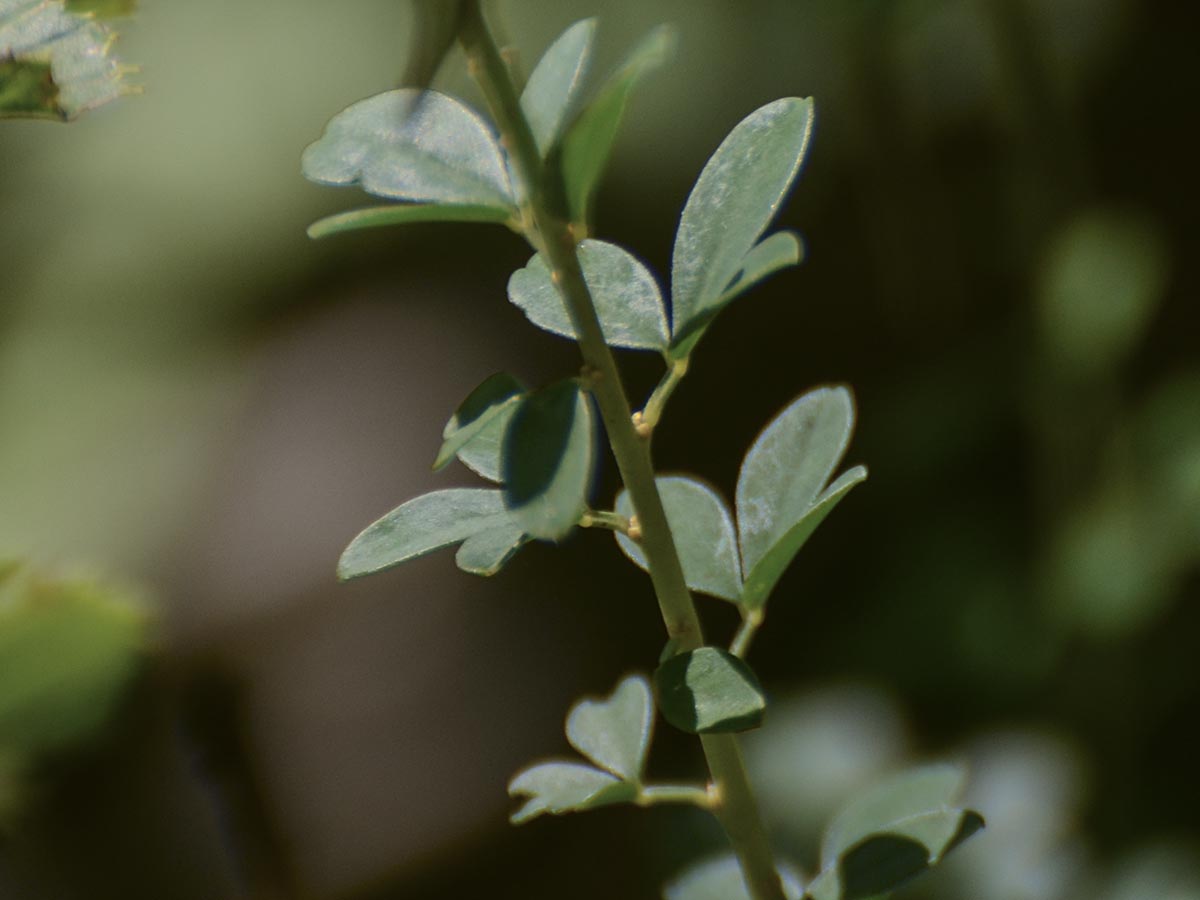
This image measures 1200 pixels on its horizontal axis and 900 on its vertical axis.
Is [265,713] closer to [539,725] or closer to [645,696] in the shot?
[539,725]

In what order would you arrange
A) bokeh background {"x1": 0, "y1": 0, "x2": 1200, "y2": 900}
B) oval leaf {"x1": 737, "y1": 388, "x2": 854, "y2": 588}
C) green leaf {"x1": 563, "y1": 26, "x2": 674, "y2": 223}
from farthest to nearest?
1. bokeh background {"x1": 0, "y1": 0, "x2": 1200, "y2": 900}
2. oval leaf {"x1": 737, "y1": 388, "x2": 854, "y2": 588}
3. green leaf {"x1": 563, "y1": 26, "x2": 674, "y2": 223}

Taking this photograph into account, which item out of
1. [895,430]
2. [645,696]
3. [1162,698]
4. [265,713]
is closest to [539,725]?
[265,713]

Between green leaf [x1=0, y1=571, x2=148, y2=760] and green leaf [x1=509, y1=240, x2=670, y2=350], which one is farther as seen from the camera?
green leaf [x1=0, y1=571, x2=148, y2=760]

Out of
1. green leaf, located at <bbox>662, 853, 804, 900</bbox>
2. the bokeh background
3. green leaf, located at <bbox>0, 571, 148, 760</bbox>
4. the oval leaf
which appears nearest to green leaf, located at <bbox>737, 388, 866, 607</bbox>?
the oval leaf

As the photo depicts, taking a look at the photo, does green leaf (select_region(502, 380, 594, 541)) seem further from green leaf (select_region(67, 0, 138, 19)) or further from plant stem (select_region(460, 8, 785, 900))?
green leaf (select_region(67, 0, 138, 19))

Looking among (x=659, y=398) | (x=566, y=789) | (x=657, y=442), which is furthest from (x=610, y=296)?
(x=657, y=442)

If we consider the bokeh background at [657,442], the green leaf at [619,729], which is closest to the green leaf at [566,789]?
the green leaf at [619,729]
